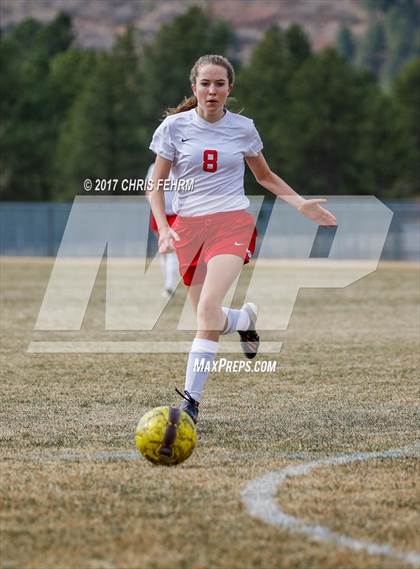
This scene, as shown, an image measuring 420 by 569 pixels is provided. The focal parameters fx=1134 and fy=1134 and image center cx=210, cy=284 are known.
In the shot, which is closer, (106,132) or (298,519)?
(298,519)

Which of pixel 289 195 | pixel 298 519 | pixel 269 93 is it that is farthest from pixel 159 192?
pixel 269 93

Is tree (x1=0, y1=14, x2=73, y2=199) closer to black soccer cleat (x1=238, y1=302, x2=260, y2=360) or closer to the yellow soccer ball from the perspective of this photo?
black soccer cleat (x1=238, y1=302, x2=260, y2=360)

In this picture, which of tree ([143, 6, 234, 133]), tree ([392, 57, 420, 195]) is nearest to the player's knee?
tree ([392, 57, 420, 195])

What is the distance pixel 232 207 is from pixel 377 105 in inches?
Result: 2123

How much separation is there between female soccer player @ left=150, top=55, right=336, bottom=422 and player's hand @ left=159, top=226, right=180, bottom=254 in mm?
195

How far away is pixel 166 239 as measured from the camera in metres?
6.15

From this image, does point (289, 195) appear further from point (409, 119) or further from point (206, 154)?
point (409, 119)

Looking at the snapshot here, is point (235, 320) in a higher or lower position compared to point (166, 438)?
lower

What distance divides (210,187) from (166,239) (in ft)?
2.18

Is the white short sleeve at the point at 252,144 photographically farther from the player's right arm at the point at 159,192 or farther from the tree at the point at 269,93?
the tree at the point at 269,93

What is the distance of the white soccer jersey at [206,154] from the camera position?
6.60 metres

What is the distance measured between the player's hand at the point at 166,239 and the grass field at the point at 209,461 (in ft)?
3.39

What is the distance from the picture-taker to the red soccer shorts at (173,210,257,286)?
21.7 feet

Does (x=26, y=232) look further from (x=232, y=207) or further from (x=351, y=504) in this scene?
(x=351, y=504)
